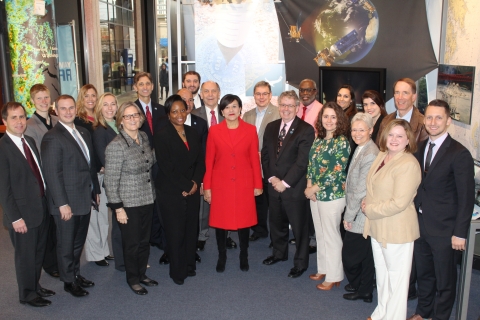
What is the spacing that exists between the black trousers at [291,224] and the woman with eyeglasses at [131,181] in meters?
1.18

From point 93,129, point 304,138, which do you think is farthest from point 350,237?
point 93,129

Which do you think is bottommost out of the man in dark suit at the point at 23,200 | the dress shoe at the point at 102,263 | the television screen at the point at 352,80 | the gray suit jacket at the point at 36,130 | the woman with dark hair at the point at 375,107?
the dress shoe at the point at 102,263

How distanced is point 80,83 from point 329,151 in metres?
4.67

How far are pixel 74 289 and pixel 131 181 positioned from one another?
3.63ft

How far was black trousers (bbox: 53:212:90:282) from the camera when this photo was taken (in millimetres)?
3676

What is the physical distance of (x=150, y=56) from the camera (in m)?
8.53

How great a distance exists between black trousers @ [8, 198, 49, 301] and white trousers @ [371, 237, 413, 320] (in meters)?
2.61

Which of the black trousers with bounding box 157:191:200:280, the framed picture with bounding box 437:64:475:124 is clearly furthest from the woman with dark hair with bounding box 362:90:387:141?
the black trousers with bounding box 157:191:200:280

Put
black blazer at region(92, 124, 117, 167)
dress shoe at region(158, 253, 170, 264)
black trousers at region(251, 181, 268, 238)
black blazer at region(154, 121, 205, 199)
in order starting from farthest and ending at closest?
black trousers at region(251, 181, 268, 238) < dress shoe at region(158, 253, 170, 264) < black blazer at region(92, 124, 117, 167) < black blazer at region(154, 121, 205, 199)

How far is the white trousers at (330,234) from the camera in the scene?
3715 mm

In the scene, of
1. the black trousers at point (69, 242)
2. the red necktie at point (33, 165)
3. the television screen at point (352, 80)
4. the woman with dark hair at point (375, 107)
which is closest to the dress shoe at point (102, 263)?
the black trousers at point (69, 242)

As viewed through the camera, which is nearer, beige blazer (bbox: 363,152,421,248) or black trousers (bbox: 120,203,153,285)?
beige blazer (bbox: 363,152,421,248)

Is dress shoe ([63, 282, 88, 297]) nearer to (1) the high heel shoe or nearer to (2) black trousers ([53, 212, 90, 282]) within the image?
(2) black trousers ([53, 212, 90, 282])

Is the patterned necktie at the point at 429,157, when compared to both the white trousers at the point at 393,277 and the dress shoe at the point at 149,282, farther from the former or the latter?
the dress shoe at the point at 149,282
